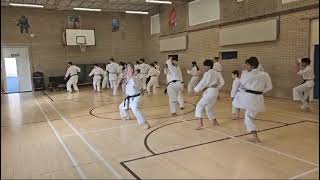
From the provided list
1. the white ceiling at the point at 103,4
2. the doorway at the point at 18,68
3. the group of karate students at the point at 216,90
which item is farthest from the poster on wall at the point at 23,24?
the group of karate students at the point at 216,90

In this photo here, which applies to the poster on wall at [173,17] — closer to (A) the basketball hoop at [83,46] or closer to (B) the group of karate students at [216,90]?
(A) the basketball hoop at [83,46]

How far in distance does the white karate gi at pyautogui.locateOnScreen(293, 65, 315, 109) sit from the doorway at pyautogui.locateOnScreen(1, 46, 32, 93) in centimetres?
1332

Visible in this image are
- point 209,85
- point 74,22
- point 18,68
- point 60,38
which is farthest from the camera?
point 74,22

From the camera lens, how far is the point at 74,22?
15.9 meters

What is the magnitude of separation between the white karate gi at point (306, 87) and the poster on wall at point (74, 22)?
12.6 meters

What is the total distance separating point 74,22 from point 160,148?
1332 centimetres

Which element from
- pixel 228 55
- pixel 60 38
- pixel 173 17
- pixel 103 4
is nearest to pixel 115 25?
pixel 103 4

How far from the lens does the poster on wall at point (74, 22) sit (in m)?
15.8

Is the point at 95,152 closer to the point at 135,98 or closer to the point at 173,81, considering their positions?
the point at 135,98

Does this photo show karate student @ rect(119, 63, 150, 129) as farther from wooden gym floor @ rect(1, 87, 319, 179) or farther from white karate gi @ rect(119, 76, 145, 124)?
wooden gym floor @ rect(1, 87, 319, 179)

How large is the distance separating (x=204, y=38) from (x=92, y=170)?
9.83 m

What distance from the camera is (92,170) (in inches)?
142

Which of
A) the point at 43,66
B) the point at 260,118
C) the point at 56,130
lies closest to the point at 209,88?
the point at 260,118

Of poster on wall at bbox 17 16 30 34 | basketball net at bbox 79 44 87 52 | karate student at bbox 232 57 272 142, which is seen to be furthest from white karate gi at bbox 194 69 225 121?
poster on wall at bbox 17 16 30 34
